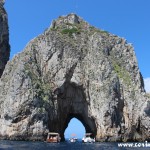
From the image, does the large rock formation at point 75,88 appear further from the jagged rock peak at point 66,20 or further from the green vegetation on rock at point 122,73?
the jagged rock peak at point 66,20

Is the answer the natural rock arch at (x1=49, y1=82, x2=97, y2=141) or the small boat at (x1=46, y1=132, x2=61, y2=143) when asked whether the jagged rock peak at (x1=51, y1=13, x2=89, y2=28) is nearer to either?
the natural rock arch at (x1=49, y1=82, x2=97, y2=141)

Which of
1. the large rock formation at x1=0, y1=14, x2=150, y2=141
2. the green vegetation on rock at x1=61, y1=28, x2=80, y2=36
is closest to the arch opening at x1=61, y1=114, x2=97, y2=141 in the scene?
the large rock formation at x1=0, y1=14, x2=150, y2=141

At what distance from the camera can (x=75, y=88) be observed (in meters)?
109

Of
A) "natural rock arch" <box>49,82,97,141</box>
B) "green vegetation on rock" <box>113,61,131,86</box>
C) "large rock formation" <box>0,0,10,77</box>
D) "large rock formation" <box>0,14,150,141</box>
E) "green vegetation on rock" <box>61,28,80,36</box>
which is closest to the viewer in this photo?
"large rock formation" <box>0,14,150,141</box>

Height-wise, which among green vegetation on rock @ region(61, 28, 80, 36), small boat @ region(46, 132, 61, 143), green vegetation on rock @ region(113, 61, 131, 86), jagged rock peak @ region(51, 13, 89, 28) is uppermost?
jagged rock peak @ region(51, 13, 89, 28)

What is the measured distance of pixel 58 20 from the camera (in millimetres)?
126062

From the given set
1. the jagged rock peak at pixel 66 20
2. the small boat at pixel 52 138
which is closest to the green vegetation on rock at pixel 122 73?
the jagged rock peak at pixel 66 20

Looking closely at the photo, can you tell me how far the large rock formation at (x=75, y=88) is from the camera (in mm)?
97125

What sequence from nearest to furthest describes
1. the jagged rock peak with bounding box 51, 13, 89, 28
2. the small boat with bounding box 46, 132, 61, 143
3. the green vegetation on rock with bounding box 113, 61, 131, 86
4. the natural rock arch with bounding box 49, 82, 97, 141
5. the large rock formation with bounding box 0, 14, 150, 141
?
the small boat with bounding box 46, 132, 61, 143 < the large rock formation with bounding box 0, 14, 150, 141 < the natural rock arch with bounding box 49, 82, 97, 141 < the green vegetation on rock with bounding box 113, 61, 131, 86 < the jagged rock peak with bounding box 51, 13, 89, 28

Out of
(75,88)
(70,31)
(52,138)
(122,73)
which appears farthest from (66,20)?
(52,138)

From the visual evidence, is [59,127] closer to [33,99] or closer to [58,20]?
[33,99]

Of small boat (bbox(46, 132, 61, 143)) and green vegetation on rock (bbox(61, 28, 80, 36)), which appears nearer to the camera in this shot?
small boat (bbox(46, 132, 61, 143))

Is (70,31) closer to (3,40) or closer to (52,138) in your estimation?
(3,40)

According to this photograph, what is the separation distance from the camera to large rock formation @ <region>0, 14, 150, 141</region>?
97.1 m
